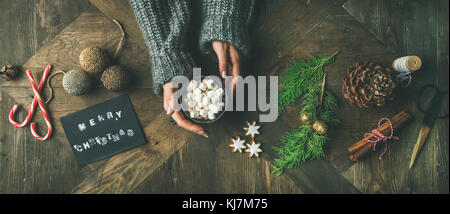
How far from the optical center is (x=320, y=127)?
1.12m

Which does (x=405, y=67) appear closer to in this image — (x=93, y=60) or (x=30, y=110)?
(x=93, y=60)

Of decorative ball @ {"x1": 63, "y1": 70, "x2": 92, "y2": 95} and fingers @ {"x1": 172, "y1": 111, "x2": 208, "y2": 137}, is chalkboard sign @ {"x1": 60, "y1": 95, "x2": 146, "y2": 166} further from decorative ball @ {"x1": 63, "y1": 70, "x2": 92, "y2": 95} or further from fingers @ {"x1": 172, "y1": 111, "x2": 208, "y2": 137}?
fingers @ {"x1": 172, "y1": 111, "x2": 208, "y2": 137}

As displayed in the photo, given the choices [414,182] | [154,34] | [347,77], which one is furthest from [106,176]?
[414,182]

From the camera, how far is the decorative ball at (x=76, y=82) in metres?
1.17

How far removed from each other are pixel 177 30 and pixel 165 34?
0.06m

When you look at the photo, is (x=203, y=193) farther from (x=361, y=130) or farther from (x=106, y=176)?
(x=361, y=130)

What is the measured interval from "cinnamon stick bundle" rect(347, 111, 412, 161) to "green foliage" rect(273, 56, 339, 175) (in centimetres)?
13


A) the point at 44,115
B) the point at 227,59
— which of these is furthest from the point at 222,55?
the point at 44,115

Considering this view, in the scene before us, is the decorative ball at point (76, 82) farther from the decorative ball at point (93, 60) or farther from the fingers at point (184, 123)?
the fingers at point (184, 123)

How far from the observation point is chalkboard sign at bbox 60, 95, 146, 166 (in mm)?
1231

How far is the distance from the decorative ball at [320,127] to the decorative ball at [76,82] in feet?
3.41

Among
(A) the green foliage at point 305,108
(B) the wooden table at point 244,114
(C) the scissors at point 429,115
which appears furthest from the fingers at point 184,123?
(C) the scissors at point 429,115

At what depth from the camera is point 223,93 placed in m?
1.02
